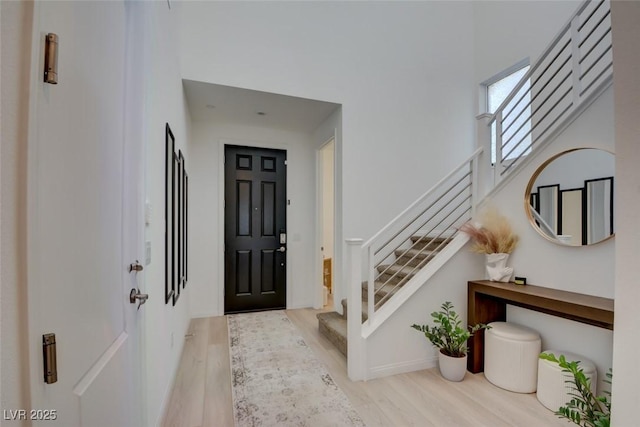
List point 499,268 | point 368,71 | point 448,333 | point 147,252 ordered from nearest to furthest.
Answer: point 147,252, point 448,333, point 499,268, point 368,71

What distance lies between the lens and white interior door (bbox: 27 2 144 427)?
0.61 meters

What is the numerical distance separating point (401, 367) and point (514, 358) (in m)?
0.82

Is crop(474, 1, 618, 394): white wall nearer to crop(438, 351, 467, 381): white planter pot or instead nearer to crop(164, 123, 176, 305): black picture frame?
crop(438, 351, 467, 381): white planter pot

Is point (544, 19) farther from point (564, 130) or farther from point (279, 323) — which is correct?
point (279, 323)

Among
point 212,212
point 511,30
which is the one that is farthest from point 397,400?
point 511,30

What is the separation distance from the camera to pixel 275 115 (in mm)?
3770

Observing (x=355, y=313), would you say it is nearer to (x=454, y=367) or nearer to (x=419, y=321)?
(x=419, y=321)

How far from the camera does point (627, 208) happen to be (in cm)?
98

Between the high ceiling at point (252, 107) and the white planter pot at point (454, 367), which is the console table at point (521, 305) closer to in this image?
the white planter pot at point (454, 367)

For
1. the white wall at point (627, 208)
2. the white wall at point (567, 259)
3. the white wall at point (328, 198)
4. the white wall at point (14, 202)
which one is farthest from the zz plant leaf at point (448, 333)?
the white wall at point (328, 198)

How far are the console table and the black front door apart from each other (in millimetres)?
2563

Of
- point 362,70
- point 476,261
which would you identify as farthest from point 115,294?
point 362,70

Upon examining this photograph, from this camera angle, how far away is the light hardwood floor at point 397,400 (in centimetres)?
185

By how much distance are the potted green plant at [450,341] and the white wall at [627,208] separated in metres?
1.34
